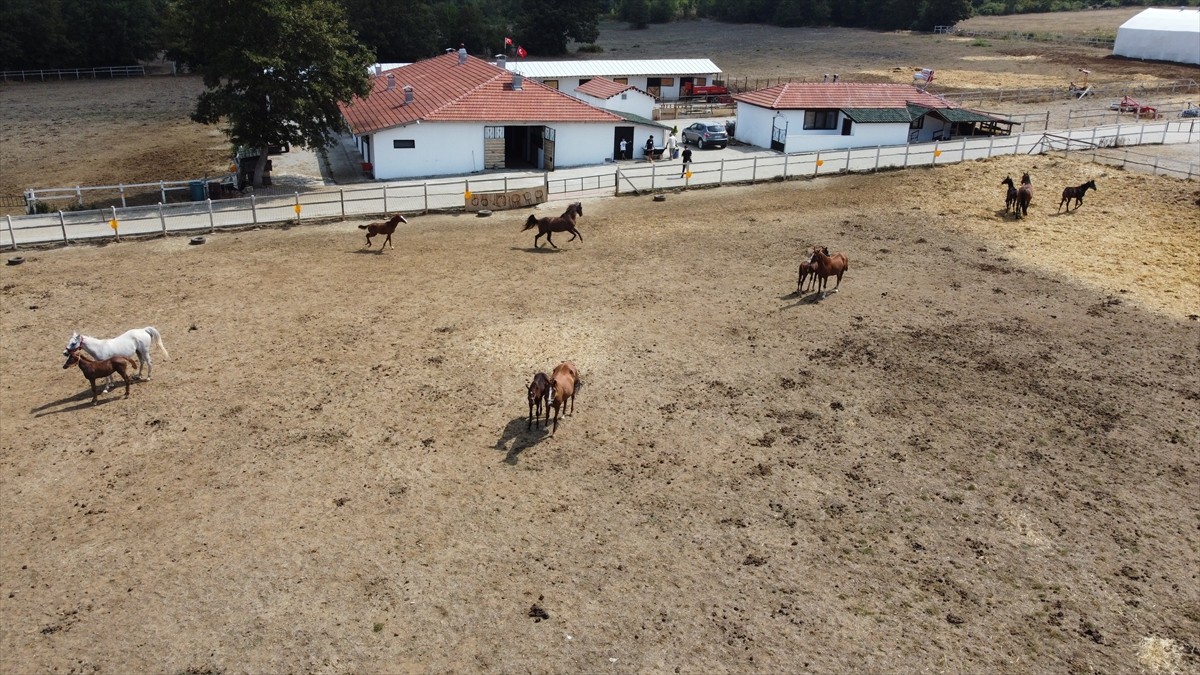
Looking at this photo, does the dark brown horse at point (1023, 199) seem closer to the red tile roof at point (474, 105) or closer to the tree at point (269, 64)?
the red tile roof at point (474, 105)

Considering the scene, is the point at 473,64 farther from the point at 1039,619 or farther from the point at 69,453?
the point at 1039,619

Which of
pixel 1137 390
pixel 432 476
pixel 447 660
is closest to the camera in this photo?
pixel 447 660

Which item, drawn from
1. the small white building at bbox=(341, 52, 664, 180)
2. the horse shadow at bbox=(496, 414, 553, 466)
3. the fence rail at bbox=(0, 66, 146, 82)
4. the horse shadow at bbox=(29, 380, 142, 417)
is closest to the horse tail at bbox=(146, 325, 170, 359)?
the horse shadow at bbox=(29, 380, 142, 417)

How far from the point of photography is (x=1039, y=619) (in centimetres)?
1111

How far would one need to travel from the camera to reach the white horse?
16.4 metres

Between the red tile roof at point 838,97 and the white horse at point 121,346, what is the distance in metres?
32.7

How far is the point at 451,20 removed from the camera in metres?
86.7

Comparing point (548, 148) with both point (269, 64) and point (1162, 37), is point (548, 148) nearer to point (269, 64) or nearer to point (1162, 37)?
point (269, 64)

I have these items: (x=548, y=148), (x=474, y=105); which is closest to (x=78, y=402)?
(x=474, y=105)

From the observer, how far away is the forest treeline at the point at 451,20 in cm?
7038

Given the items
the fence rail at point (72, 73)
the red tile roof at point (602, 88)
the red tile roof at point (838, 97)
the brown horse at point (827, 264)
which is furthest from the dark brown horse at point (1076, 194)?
the fence rail at point (72, 73)

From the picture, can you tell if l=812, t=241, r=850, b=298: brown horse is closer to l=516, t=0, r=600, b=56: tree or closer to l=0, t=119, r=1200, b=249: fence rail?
l=0, t=119, r=1200, b=249: fence rail

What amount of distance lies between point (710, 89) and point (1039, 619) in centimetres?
5446

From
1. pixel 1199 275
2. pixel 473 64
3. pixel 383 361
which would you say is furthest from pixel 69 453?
pixel 473 64
